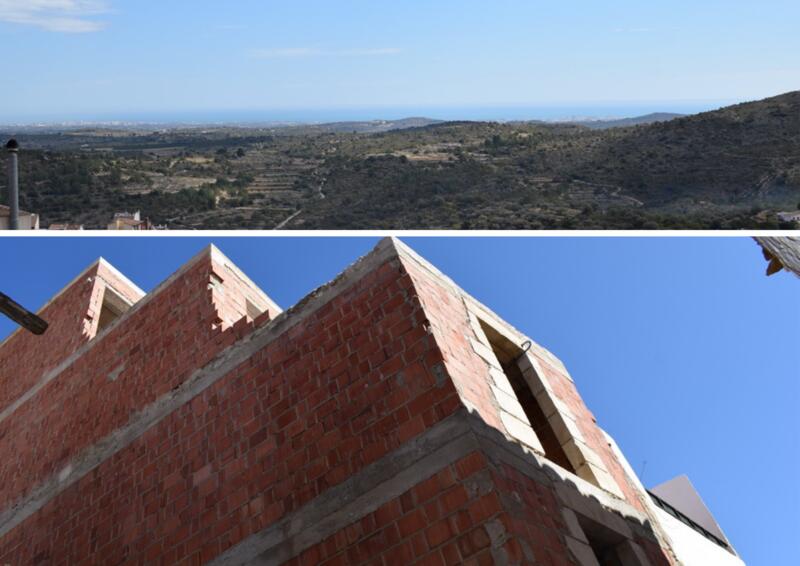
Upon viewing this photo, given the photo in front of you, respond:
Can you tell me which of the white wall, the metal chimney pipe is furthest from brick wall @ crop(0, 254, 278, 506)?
the white wall

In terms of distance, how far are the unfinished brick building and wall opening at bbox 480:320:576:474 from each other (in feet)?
0.07

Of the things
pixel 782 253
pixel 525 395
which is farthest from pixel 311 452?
pixel 782 253

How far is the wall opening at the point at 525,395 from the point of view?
7302mm

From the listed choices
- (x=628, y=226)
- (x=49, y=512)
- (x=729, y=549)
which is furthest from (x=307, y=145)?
(x=49, y=512)

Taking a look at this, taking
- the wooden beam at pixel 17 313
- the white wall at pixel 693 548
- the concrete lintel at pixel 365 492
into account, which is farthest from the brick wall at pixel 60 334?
the white wall at pixel 693 548

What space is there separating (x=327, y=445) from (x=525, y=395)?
2.99 m

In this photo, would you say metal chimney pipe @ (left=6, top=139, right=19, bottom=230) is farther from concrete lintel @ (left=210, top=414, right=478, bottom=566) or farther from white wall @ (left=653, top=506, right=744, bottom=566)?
white wall @ (left=653, top=506, right=744, bottom=566)

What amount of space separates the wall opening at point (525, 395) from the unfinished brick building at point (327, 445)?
22 mm

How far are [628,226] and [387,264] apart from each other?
3611cm

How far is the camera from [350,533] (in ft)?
16.4

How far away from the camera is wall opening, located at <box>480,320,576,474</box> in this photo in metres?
7.30

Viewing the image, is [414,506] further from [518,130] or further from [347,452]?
[518,130]

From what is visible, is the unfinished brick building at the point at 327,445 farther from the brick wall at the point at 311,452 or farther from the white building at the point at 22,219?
the white building at the point at 22,219

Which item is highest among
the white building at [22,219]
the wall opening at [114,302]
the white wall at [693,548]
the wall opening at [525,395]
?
the white building at [22,219]
